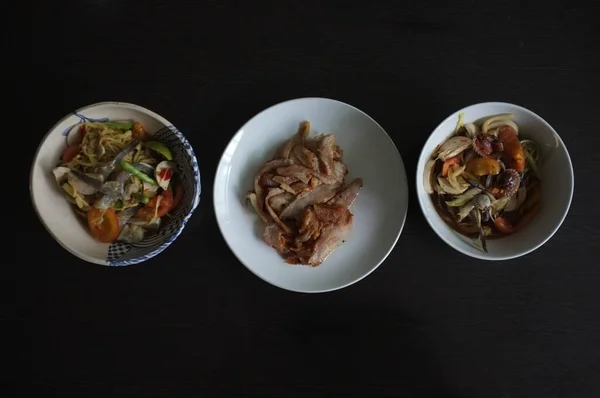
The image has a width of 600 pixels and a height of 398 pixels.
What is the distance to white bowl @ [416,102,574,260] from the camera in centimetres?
145

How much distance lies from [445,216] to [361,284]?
1.15 feet

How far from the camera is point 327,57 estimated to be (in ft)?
5.40

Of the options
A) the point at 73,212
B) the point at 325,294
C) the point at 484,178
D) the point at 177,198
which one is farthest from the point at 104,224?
the point at 484,178

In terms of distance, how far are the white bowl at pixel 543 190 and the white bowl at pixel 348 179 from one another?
0.37 ft

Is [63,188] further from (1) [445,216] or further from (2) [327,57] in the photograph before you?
(1) [445,216]

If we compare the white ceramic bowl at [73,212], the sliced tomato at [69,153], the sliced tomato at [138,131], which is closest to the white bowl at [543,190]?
the white ceramic bowl at [73,212]

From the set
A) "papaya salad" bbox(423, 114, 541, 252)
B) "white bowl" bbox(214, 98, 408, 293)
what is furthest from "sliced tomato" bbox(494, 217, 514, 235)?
"white bowl" bbox(214, 98, 408, 293)

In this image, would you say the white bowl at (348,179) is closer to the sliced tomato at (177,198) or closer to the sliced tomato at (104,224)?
the sliced tomato at (177,198)

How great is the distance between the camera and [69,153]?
1477 millimetres

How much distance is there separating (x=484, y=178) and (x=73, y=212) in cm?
130

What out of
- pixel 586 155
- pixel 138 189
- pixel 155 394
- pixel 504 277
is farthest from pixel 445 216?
pixel 155 394

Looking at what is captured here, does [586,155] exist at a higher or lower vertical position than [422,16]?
lower

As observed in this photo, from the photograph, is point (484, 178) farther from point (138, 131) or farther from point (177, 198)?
point (138, 131)

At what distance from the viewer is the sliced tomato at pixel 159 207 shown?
4.88ft
